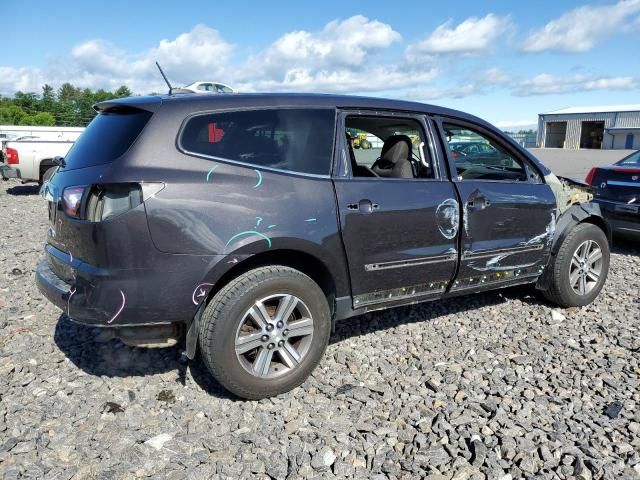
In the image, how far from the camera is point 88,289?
2814 millimetres

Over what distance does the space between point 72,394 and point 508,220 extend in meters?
3.33

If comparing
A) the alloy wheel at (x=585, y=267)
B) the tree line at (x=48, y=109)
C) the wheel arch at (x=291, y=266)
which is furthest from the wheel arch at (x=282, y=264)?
the tree line at (x=48, y=109)

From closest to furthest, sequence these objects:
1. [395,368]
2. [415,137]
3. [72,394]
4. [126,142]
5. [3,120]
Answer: [126,142]
[72,394]
[395,368]
[415,137]
[3,120]

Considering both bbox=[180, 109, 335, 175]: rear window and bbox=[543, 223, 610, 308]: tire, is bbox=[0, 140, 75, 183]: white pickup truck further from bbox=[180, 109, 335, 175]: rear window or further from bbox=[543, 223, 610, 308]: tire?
bbox=[543, 223, 610, 308]: tire

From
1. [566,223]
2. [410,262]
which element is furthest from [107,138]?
[566,223]

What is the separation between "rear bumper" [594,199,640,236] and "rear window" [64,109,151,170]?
6.17m

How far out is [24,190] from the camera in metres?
14.8

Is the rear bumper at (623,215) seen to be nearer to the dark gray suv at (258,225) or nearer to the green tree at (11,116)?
the dark gray suv at (258,225)

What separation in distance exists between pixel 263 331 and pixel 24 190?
1434 cm

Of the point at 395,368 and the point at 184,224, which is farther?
the point at 395,368

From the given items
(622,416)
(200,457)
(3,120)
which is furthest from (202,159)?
(3,120)

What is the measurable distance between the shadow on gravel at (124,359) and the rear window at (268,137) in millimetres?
1419

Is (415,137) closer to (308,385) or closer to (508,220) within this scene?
(508,220)

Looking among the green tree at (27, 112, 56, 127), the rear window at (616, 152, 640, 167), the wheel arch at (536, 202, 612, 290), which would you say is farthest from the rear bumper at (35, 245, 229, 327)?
the green tree at (27, 112, 56, 127)
